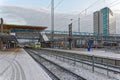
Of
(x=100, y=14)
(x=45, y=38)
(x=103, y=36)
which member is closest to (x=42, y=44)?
(x=45, y=38)

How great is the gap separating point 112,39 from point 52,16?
3369 cm

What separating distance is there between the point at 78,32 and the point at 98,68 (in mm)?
94388

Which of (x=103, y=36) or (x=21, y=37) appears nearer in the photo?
(x=103, y=36)

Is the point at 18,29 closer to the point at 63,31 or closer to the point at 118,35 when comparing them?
the point at 63,31

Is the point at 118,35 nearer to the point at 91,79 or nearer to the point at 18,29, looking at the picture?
the point at 18,29

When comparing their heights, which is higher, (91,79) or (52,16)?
(52,16)

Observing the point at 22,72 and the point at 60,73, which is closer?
the point at 22,72

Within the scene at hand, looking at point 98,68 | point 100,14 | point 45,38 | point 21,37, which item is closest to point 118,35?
point 45,38

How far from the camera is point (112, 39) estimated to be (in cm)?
11231

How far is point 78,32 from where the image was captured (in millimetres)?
113938

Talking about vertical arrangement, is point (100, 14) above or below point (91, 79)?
above

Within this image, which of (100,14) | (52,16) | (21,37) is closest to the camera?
(100,14)

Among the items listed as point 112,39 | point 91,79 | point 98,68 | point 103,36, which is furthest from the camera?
point 112,39

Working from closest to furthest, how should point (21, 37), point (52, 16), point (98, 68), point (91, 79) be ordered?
point (91, 79) < point (98, 68) < point (52, 16) < point (21, 37)
